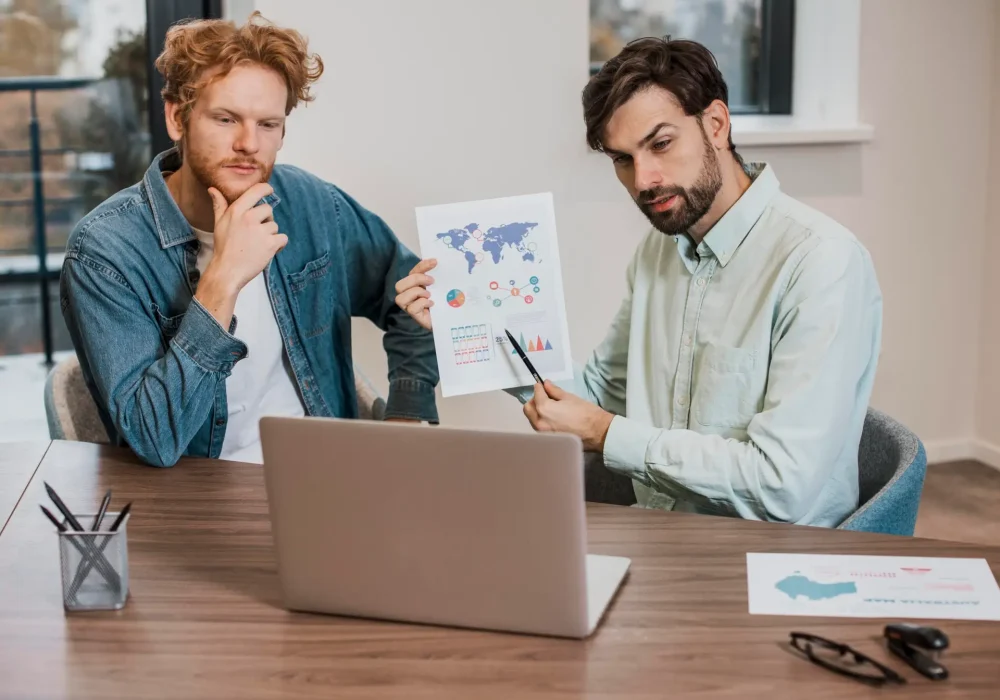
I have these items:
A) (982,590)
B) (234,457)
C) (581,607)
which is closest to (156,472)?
(234,457)

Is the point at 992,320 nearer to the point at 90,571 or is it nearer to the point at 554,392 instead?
the point at 554,392

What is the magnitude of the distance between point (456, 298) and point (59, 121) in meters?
1.77

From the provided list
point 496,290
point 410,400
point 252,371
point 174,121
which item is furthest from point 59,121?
point 496,290

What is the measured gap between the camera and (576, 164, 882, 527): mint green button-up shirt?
1.72 meters

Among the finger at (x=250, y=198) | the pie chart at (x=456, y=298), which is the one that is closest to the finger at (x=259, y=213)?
the finger at (x=250, y=198)

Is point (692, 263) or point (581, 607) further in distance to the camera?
point (692, 263)

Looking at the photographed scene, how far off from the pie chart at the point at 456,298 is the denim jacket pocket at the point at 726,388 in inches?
16.6

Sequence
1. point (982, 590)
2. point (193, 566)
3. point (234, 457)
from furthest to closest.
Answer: point (234, 457) < point (193, 566) < point (982, 590)

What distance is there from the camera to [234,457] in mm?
2209

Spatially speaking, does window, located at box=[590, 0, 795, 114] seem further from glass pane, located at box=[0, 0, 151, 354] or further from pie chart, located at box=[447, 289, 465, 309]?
pie chart, located at box=[447, 289, 465, 309]

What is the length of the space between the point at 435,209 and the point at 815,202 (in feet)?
6.70

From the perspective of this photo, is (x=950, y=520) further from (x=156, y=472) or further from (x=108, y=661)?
(x=108, y=661)

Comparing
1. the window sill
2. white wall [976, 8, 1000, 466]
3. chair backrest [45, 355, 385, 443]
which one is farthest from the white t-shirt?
white wall [976, 8, 1000, 466]

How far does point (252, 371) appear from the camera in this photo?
2.20 meters
